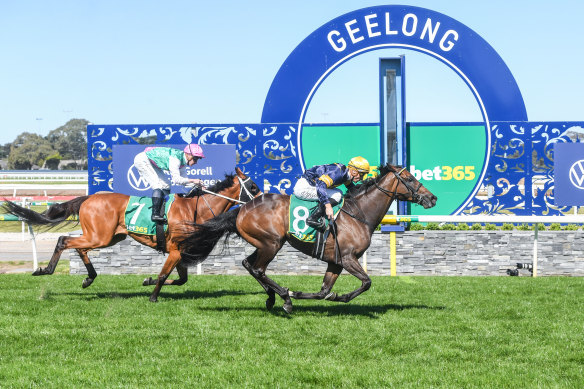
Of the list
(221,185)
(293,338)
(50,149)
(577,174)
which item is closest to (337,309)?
(293,338)

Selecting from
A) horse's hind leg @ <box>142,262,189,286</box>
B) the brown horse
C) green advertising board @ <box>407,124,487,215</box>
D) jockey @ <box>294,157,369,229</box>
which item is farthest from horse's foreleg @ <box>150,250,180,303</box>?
green advertising board @ <box>407,124,487,215</box>

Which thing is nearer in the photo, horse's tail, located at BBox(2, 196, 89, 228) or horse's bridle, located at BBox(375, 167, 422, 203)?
horse's bridle, located at BBox(375, 167, 422, 203)

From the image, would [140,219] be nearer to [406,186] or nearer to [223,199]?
[223,199]

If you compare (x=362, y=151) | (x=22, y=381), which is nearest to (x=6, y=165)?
(x=362, y=151)

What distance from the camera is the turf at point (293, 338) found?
441 centimetres

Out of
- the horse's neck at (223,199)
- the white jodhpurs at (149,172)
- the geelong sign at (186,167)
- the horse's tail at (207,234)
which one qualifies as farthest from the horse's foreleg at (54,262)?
the geelong sign at (186,167)

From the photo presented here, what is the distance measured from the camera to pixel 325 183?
21.1ft

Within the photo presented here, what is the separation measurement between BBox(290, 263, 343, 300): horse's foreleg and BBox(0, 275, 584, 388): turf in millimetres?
186

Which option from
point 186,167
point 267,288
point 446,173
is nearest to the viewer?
point 267,288

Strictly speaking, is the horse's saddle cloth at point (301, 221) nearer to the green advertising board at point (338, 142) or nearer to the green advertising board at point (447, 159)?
the green advertising board at point (338, 142)

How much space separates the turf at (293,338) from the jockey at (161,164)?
3.22 feet

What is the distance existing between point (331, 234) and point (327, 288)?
0.47 meters

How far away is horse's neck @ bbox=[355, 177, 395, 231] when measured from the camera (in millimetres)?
6742

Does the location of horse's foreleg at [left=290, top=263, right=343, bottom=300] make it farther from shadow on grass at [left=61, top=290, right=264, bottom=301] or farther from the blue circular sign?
the blue circular sign
